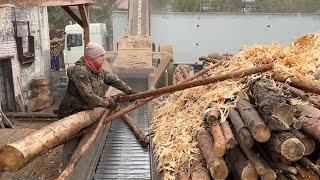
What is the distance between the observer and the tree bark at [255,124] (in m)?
4.30

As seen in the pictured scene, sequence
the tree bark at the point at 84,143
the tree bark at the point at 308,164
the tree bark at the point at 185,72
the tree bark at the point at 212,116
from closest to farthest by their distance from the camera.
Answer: the tree bark at the point at 308,164
the tree bark at the point at 84,143
the tree bark at the point at 212,116
the tree bark at the point at 185,72

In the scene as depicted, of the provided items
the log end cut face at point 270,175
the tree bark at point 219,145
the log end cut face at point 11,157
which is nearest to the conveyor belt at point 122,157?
the tree bark at point 219,145

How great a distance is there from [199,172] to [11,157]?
2018 mm

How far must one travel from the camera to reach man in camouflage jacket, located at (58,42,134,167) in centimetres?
636

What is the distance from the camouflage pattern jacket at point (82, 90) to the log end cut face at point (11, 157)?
7.27 ft

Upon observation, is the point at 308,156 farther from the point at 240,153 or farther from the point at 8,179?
the point at 8,179

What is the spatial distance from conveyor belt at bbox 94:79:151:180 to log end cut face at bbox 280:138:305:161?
11.9 ft

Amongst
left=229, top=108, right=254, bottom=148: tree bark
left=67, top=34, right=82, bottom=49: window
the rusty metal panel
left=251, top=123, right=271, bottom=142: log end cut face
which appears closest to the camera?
left=251, top=123, right=271, bottom=142: log end cut face

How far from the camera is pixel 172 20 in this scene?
Result: 22422mm

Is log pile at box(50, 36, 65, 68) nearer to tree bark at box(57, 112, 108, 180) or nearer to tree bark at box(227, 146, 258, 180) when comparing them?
tree bark at box(57, 112, 108, 180)

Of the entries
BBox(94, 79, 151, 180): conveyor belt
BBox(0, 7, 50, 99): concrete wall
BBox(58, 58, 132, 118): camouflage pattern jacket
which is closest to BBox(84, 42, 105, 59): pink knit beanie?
BBox(58, 58, 132, 118): camouflage pattern jacket

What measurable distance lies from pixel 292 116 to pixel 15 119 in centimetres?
1152

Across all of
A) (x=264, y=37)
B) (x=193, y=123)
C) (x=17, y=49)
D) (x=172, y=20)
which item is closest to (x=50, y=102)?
(x=17, y=49)

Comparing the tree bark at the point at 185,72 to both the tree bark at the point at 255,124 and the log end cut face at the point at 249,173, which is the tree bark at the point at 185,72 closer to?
the tree bark at the point at 255,124
